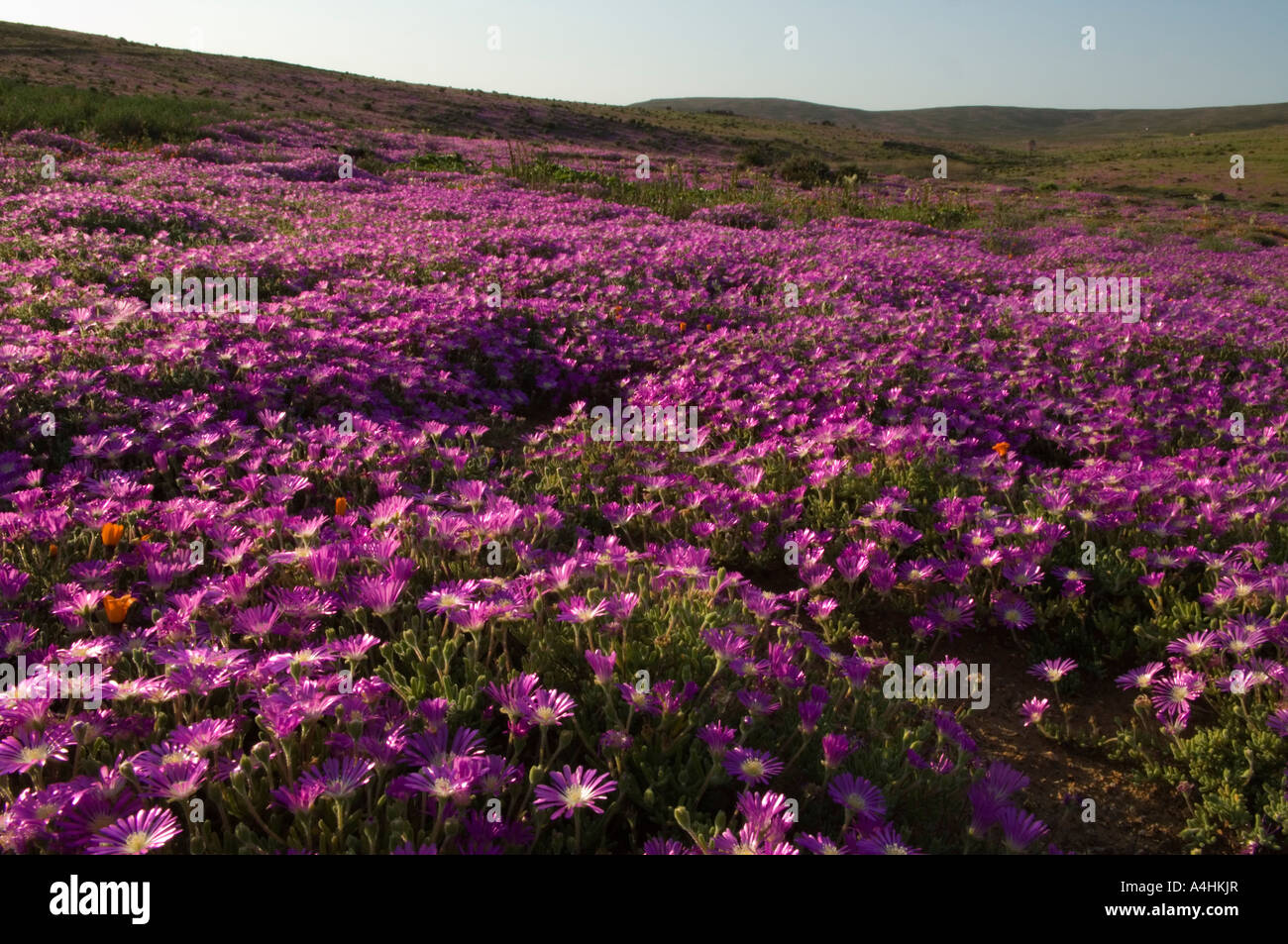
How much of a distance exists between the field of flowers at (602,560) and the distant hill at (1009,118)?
135984mm

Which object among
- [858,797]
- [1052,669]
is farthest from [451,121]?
[858,797]

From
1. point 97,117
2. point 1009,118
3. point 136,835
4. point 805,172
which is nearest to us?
point 136,835

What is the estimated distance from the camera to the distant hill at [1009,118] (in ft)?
454

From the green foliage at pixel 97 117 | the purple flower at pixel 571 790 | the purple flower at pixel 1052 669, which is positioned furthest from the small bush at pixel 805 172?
the purple flower at pixel 571 790

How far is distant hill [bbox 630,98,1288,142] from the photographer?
13838 centimetres

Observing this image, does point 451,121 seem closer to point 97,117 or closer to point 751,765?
point 97,117

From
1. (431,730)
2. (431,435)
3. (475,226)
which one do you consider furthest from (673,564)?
(475,226)

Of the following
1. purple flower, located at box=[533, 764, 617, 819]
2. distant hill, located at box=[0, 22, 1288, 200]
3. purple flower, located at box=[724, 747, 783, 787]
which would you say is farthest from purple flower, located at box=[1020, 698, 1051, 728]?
distant hill, located at box=[0, 22, 1288, 200]

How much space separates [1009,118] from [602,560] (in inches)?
8070

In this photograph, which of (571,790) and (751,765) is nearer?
(571,790)

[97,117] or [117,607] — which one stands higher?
[97,117]

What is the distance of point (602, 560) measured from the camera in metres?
3.40

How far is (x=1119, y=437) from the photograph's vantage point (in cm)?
616

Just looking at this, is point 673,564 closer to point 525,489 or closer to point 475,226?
point 525,489
